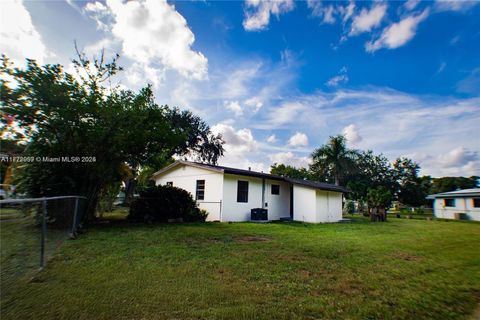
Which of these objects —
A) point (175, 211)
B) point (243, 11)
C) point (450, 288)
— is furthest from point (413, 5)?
point (175, 211)

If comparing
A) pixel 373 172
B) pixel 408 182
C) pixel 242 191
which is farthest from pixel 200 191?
pixel 408 182

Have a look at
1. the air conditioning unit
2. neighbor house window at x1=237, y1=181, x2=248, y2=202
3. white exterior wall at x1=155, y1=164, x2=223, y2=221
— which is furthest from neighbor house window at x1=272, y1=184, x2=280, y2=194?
white exterior wall at x1=155, y1=164, x2=223, y2=221

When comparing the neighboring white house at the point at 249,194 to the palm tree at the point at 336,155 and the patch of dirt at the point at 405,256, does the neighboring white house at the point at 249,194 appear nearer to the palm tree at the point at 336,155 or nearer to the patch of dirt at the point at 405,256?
the patch of dirt at the point at 405,256

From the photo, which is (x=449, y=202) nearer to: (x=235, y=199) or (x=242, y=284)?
(x=235, y=199)

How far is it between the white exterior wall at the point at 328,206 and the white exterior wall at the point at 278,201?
2468 mm

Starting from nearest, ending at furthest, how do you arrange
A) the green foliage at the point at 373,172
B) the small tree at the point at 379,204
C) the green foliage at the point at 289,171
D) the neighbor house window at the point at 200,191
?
the neighbor house window at the point at 200,191, the small tree at the point at 379,204, the green foliage at the point at 373,172, the green foliage at the point at 289,171

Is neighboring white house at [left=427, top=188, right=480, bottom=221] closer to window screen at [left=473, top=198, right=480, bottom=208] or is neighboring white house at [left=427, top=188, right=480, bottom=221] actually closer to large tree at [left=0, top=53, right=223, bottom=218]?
window screen at [left=473, top=198, right=480, bottom=208]

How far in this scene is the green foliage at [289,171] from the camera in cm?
4329

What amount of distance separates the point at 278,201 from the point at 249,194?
283cm

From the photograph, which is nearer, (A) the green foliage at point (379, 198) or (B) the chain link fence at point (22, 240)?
(B) the chain link fence at point (22, 240)

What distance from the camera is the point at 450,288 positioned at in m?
3.59

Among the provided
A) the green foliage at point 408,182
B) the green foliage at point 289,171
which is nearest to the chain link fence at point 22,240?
the green foliage at point 289,171

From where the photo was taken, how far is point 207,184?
13500 millimetres

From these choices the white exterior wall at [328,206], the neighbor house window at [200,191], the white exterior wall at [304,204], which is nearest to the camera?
the neighbor house window at [200,191]
